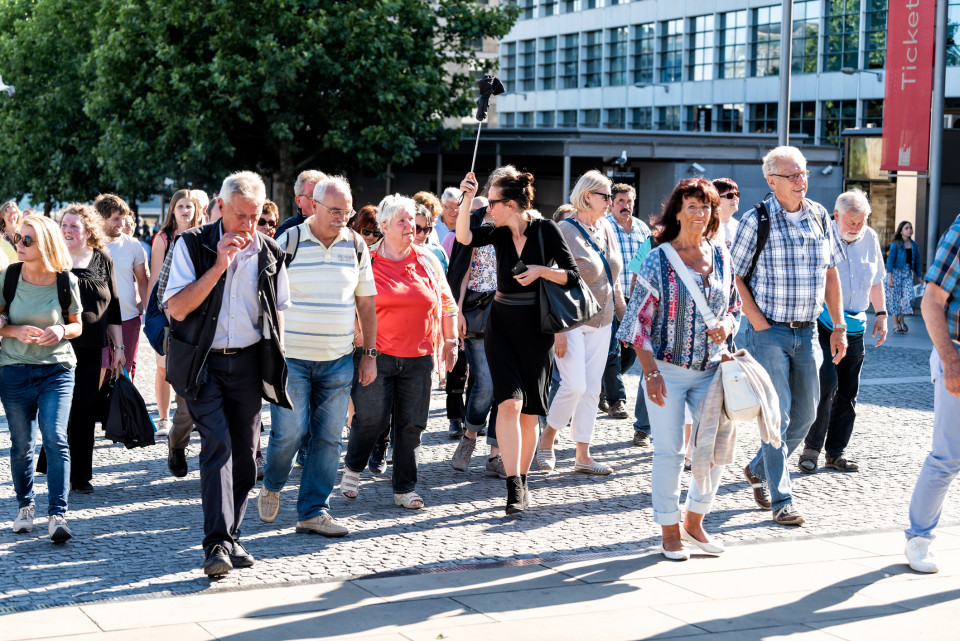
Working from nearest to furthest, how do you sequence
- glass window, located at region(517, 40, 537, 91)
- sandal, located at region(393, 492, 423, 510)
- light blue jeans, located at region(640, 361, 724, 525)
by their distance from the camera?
light blue jeans, located at region(640, 361, 724, 525) → sandal, located at region(393, 492, 423, 510) → glass window, located at region(517, 40, 537, 91)

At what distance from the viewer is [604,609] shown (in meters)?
5.26

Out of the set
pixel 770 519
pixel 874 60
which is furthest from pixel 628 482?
pixel 874 60

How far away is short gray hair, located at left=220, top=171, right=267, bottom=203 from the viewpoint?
5699 mm

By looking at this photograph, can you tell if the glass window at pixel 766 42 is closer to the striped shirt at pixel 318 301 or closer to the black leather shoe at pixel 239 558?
the striped shirt at pixel 318 301

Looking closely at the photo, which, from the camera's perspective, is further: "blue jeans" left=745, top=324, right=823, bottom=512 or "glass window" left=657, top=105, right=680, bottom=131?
"glass window" left=657, top=105, right=680, bottom=131

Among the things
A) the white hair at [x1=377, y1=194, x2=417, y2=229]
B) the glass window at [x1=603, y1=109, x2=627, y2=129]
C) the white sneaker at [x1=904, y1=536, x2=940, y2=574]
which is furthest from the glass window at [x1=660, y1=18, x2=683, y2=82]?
the white sneaker at [x1=904, y1=536, x2=940, y2=574]

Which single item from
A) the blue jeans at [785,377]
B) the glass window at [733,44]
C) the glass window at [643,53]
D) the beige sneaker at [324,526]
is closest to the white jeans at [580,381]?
the blue jeans at [785,377]

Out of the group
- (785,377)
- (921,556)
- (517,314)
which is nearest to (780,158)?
(785,377)

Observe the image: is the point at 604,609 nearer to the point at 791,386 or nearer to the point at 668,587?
the point at 668,587

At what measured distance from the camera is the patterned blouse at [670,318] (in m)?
6.11

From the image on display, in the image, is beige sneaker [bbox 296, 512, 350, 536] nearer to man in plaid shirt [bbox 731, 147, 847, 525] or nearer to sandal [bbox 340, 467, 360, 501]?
sandal [bbox 340, 467, 360, 501]

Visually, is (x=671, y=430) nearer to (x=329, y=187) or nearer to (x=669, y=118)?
(x=329, y=187)

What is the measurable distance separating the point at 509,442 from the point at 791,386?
1722mm

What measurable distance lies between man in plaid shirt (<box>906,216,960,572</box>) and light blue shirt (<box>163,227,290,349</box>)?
316 cm
